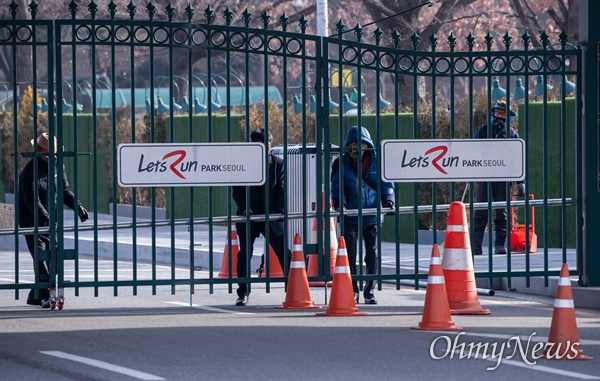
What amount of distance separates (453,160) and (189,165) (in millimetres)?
2404

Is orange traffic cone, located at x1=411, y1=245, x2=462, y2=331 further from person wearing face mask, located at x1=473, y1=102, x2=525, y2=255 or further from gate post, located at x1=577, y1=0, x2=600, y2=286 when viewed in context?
person wearing face mask, located at x1=473, y1=102, x2=525, y2=255

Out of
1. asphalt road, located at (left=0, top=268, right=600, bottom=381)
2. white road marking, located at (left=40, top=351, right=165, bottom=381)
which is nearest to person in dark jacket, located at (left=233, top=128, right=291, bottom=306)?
asphalt road, located at (left=0, top=268, right=600, bottom=381)

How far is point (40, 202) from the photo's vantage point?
13.6 meters

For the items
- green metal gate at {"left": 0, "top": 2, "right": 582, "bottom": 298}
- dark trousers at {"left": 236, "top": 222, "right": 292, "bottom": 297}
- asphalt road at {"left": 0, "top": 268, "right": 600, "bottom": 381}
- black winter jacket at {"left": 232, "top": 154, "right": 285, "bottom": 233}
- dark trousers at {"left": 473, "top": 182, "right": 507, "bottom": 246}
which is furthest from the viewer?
dark trousers at {"left": 473, "top": 182, "right": 507, "bottom": 246}

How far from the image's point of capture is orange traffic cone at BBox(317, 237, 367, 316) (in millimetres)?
11969

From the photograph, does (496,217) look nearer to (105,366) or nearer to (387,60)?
(387,60)

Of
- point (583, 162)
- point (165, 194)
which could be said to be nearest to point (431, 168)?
point (583, 162)

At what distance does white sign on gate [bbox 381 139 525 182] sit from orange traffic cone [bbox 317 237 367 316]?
1.15 meters

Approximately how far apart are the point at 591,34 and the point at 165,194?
14931mm

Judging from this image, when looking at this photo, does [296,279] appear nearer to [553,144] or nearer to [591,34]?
[591,34]

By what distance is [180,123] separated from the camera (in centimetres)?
2706

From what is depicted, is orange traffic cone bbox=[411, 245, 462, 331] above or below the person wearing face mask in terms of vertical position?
below

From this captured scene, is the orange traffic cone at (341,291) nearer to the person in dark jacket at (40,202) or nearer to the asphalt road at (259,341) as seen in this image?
the asphalt road at (259,341)

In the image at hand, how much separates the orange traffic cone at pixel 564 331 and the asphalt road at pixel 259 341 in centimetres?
16
